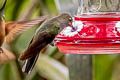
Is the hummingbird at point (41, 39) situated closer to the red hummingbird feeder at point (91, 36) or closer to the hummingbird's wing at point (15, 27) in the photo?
the red hummingbird feeder at point (91, 36)

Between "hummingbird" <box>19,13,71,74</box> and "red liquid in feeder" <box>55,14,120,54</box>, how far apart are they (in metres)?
0.05

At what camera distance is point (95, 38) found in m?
1.70

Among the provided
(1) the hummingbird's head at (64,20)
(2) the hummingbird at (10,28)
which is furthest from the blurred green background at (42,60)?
(1) the hummingbird's head at (64,20)

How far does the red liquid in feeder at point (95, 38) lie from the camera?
1.68 metres

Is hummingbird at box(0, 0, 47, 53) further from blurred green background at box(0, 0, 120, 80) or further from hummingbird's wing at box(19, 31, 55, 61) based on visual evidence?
blurred green background at box(0, 0, 120, 80)

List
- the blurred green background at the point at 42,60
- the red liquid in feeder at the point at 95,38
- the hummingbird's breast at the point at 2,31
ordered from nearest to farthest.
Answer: the red liquid in feeder at the point at 95,38 → the hummingbird's breast at the point at 2,31 → the blurred green background at the point at 42,60

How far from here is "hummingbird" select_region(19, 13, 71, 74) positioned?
1742 mm

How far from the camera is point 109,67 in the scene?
2.88 meters

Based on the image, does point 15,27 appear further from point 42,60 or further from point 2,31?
point 42,60

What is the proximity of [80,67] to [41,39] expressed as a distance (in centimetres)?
51

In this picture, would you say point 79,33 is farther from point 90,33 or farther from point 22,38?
point 22,38

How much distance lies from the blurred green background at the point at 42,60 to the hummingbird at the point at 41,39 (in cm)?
80

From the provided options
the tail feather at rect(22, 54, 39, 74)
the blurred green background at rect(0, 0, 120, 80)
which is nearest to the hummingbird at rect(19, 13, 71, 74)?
the tail feather at rect(22, 54, 39, 74)

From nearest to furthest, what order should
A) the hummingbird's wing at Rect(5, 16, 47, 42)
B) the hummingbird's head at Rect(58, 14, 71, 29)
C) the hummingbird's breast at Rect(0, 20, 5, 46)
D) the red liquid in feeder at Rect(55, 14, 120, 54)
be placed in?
the red liquid in feeder at Rect(55, 14, 120, 54)
the hummingbird's head at Rect(58, 14, 71, 29)
the hummingbird's wing at Rect(5, 16, 47, 42)
the hummingbird's breast at Rect(0, 20, 5, 46)
